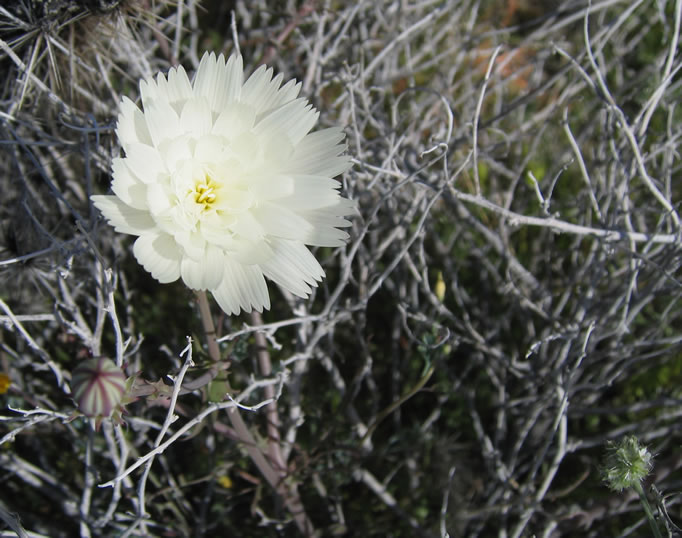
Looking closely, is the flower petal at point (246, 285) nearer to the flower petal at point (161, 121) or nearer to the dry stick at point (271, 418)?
the flower petal at point (161, 121)

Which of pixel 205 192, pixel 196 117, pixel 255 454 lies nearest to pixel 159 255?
pixel 205 192

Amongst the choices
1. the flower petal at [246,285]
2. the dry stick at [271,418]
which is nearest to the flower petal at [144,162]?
the flower petal at [246,285]

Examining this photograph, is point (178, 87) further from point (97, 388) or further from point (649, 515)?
point (649, 515)

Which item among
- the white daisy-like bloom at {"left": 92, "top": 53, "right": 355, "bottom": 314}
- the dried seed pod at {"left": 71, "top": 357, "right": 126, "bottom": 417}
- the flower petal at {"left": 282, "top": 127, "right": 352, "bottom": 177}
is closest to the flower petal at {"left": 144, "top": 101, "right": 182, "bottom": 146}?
the white daisy-like bloom at {"left": 92, "top": 53, "right": 355, "bottom": 314}

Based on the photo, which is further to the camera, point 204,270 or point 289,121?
point 289,121

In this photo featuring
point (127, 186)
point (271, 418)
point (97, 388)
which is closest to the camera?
point (97, 388)

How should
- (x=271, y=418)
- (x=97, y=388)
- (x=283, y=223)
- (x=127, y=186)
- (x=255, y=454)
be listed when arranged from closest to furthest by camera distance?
(x=97, y=388), (x=127, y=186), (x=283, y=223), (x=255, y=454), (x=271, y=418)

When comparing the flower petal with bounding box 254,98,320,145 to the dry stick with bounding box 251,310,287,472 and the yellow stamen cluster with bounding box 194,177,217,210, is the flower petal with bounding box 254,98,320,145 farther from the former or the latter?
the dry stick with bounding box 251,310,287,472

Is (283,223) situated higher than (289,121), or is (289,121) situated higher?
(289,121)
